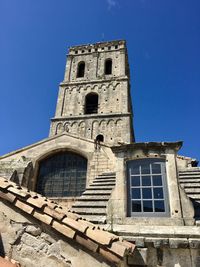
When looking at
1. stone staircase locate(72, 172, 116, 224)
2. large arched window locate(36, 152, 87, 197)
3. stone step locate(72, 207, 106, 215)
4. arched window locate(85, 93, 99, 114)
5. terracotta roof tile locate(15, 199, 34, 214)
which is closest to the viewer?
terracotta roof tile locate(15, 199, 34, 214)

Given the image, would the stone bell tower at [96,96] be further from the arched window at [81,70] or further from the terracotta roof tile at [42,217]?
the terracotta roof tile at [42,217]

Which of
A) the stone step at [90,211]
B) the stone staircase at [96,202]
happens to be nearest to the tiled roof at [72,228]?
the stone staircase at [96,202]

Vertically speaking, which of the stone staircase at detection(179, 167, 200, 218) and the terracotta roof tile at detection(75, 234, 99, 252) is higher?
the stone staircase at detection(179, 167, 200, 218)

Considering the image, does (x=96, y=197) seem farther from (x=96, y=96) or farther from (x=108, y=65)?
(x=108, y=65)

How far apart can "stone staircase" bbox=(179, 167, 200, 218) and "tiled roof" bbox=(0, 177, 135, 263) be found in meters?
2.78

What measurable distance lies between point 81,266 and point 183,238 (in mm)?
2003

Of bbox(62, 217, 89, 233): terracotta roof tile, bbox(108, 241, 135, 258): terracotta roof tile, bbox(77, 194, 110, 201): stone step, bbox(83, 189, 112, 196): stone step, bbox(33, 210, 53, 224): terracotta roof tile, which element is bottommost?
bbox(108, 241, 135, 258): terracotta roof tile

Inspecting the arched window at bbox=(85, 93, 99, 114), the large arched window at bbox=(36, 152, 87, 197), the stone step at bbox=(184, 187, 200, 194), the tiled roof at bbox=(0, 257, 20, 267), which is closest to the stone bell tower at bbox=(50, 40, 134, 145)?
the arched window at bbox=(85, 93, 99, 114)

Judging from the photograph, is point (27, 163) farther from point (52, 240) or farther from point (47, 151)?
point (52, 240)

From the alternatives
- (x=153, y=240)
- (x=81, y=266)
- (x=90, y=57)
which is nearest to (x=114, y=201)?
(x=153, y=240)

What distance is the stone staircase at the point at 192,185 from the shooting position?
5575 mm

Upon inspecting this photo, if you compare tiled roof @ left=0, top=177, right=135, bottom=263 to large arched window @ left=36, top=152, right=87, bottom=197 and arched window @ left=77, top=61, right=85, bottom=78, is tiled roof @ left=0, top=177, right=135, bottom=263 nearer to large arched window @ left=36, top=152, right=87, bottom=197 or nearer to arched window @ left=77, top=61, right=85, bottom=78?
large arched window @ left=36, top=152, right=87, bottom=197

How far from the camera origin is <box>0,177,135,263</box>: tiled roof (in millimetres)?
3014

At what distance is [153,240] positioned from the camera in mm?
3996
